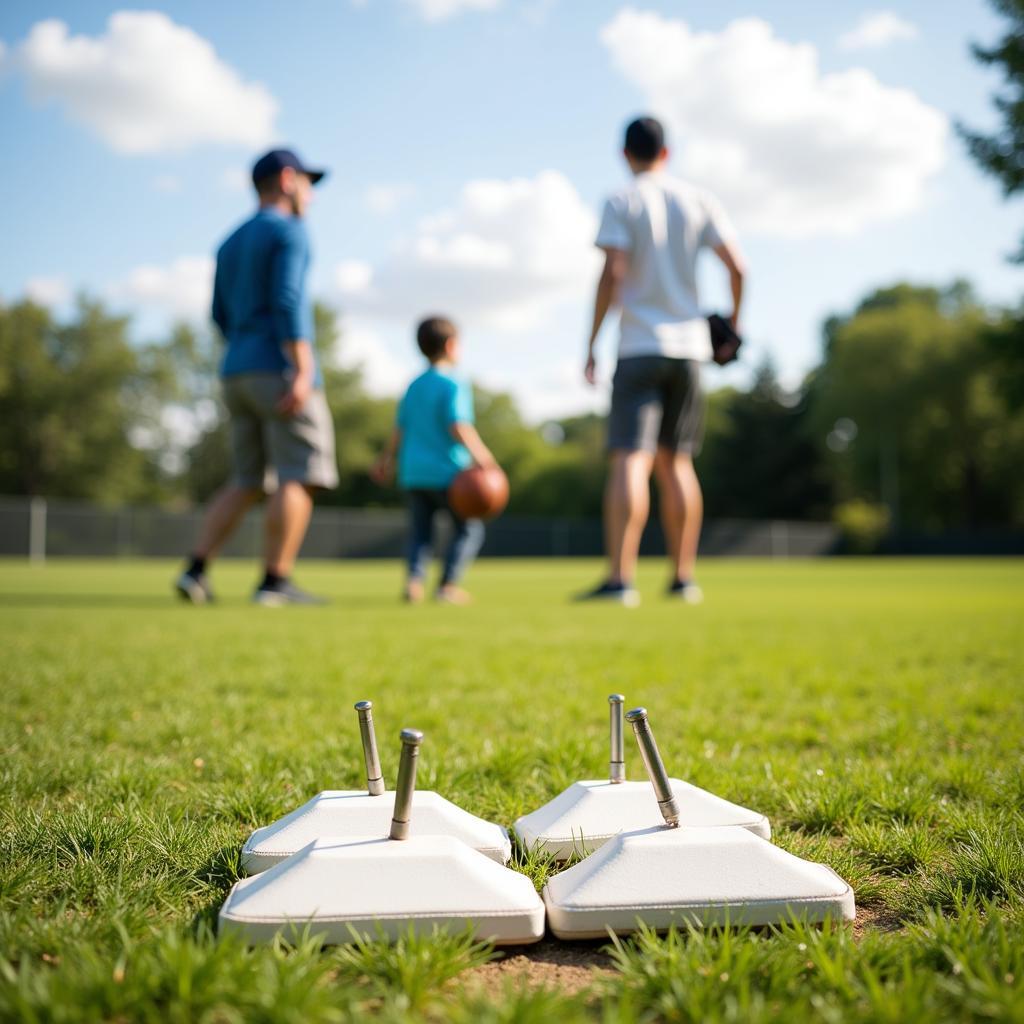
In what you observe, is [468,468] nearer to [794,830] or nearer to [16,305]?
[794,830]

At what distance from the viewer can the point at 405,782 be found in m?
1.08

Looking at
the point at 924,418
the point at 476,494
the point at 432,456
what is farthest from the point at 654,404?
the point at 924,418

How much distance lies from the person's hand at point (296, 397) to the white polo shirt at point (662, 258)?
2063mm

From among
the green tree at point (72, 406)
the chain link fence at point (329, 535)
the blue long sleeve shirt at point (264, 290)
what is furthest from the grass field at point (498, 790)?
the green tree at point (72, 406)

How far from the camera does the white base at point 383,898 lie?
3.25 feet

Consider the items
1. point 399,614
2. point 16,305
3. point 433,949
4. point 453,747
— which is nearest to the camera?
point 433,949

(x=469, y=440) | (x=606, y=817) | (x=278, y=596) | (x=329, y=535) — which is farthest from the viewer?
(x=329, y=535)

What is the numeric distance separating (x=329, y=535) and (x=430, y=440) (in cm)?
2998

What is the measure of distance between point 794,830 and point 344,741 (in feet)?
3.42

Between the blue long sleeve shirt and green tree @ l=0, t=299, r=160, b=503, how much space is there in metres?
41.6

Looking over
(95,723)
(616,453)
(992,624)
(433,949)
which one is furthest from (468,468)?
(433,949)

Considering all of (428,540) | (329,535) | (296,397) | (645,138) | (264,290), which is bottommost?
(329,535)

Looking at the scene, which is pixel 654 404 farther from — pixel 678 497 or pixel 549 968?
pixel 549 968

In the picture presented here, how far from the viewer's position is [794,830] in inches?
60.5
